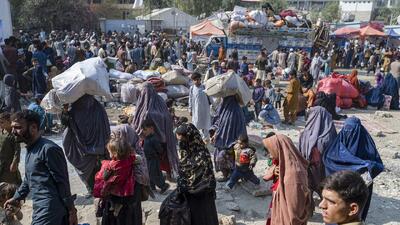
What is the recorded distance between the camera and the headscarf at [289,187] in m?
3.44

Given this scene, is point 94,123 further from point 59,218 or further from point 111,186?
point 59,218

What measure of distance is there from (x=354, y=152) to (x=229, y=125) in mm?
1954

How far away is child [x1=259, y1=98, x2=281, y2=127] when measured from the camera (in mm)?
9180

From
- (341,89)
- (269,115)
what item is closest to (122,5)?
(341,89)

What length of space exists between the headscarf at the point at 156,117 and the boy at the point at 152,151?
3.7 inches

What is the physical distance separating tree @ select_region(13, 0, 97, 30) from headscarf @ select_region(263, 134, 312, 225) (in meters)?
28.7

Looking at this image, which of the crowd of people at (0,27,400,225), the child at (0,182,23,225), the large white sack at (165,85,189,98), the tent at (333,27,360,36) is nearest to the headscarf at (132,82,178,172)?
the crowd of people at (0,27,400,225)

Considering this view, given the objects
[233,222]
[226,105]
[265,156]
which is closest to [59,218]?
[233,222]

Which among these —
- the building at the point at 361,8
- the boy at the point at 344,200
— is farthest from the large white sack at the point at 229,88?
the building at the point at 361,8

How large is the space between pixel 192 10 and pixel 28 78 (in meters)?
31.4

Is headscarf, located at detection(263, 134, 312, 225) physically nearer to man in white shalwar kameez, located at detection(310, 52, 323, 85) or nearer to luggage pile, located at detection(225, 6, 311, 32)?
man in white shalwar kameez, located at detection(310, 52, 323, 85)

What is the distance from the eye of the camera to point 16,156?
4438mm

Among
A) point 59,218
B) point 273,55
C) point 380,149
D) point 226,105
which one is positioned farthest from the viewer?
point 273,55

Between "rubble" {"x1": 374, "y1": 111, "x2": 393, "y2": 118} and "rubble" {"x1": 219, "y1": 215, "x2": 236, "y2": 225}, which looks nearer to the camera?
"rubble" {"x1": 219, "y1": 215, "x2": 236, "y2": 225}
